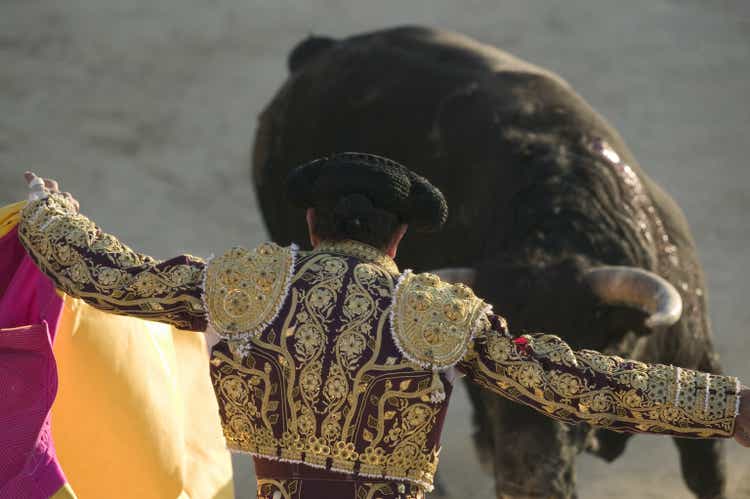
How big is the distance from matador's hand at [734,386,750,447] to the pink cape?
1117 mm

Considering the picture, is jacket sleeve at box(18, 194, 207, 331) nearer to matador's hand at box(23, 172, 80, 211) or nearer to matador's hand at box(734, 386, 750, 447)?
matador's hand at box(23, 172, 80, 211)

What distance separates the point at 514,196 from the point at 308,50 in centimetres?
183

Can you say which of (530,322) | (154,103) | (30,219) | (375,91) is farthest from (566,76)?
(30,219)

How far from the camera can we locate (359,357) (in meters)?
2.16

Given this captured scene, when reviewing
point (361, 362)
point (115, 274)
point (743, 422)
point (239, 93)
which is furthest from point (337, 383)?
point (239, 93)

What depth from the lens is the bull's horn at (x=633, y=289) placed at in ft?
13.9

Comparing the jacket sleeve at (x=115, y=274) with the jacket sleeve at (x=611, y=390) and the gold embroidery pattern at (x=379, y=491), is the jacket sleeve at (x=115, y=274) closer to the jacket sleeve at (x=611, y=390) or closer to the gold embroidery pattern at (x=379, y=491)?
the gold embroidery pattern at (x=379, y=491)

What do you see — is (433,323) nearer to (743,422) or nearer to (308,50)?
(743,422)

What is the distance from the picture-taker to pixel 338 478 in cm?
219

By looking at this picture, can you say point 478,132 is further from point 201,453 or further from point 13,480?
point 13,480

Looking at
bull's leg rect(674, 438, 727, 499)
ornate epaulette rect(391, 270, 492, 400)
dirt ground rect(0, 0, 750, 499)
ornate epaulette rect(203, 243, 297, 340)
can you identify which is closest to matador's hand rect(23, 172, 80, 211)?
ornate epaulette rect(203, 243, 297, 340)

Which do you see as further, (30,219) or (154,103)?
(154,103)

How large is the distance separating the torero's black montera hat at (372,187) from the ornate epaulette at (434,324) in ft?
0.40

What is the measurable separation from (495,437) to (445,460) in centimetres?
185
